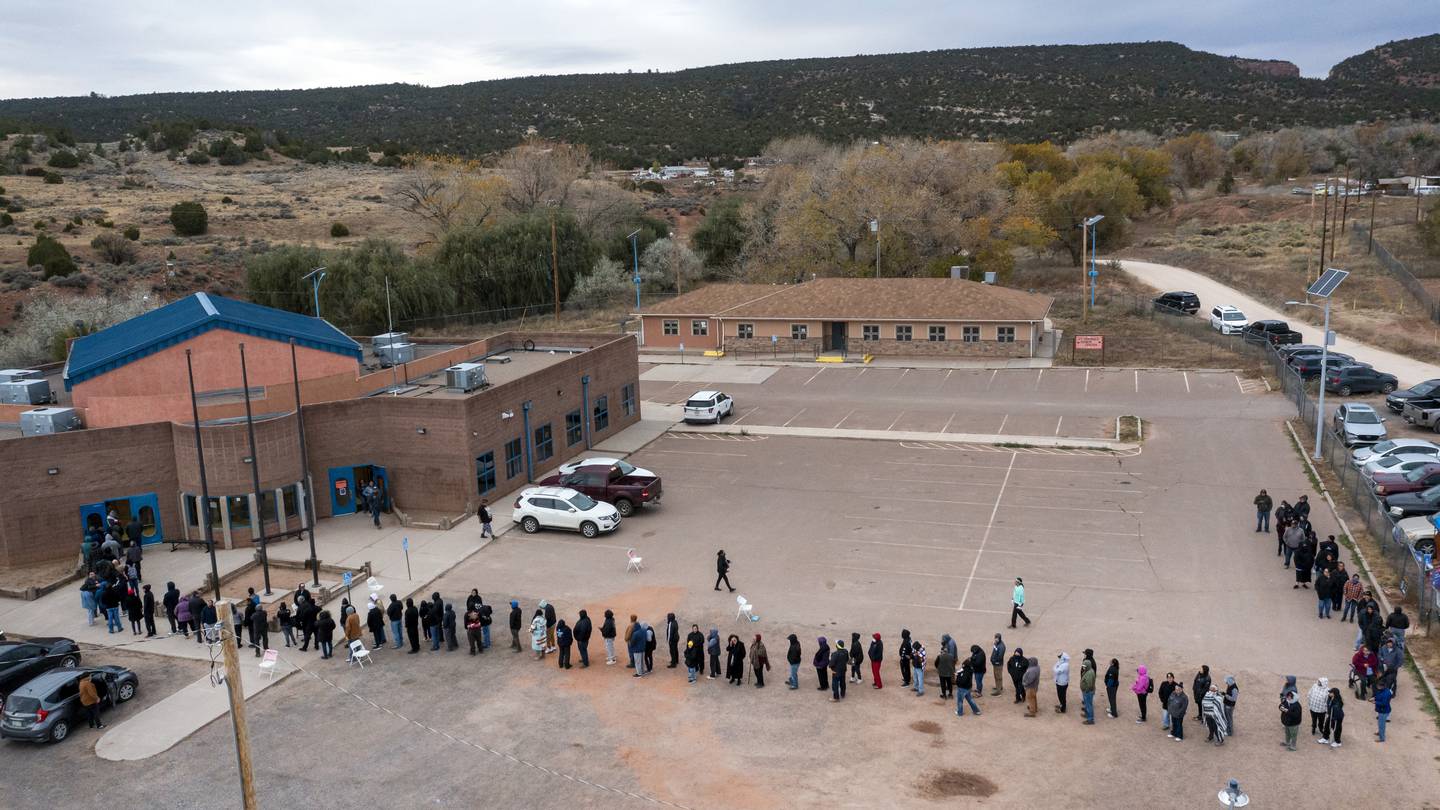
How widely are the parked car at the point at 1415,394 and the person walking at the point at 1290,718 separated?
27887mm

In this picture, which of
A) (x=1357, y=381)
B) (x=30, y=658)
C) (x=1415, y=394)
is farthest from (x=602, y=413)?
(x=1357, y=381)

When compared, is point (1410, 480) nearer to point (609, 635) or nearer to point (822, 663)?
point (822, 663)

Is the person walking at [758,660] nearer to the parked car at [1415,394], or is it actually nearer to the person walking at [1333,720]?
the person walking at [1333,720]

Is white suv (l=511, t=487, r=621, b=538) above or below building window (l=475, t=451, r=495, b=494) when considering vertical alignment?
below

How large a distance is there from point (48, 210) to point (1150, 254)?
8914cm

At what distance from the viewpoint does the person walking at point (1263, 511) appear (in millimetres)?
27766

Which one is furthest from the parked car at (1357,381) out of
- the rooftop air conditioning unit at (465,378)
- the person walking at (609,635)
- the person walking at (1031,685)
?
the person walking at (609,635)

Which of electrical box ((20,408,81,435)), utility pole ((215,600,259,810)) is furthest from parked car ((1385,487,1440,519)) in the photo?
electrical box ((20,408,81,435))

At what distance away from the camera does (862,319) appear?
5716 centimetres

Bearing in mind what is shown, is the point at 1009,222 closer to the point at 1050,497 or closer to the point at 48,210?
the point at 1050,497

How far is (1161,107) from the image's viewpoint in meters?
169

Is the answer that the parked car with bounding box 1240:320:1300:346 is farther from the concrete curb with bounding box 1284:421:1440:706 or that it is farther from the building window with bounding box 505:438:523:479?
the building window with bounding box 505:438:523:479

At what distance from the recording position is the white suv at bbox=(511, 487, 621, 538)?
1161 inches

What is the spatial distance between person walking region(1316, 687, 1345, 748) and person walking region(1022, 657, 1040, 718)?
438 centimetres
